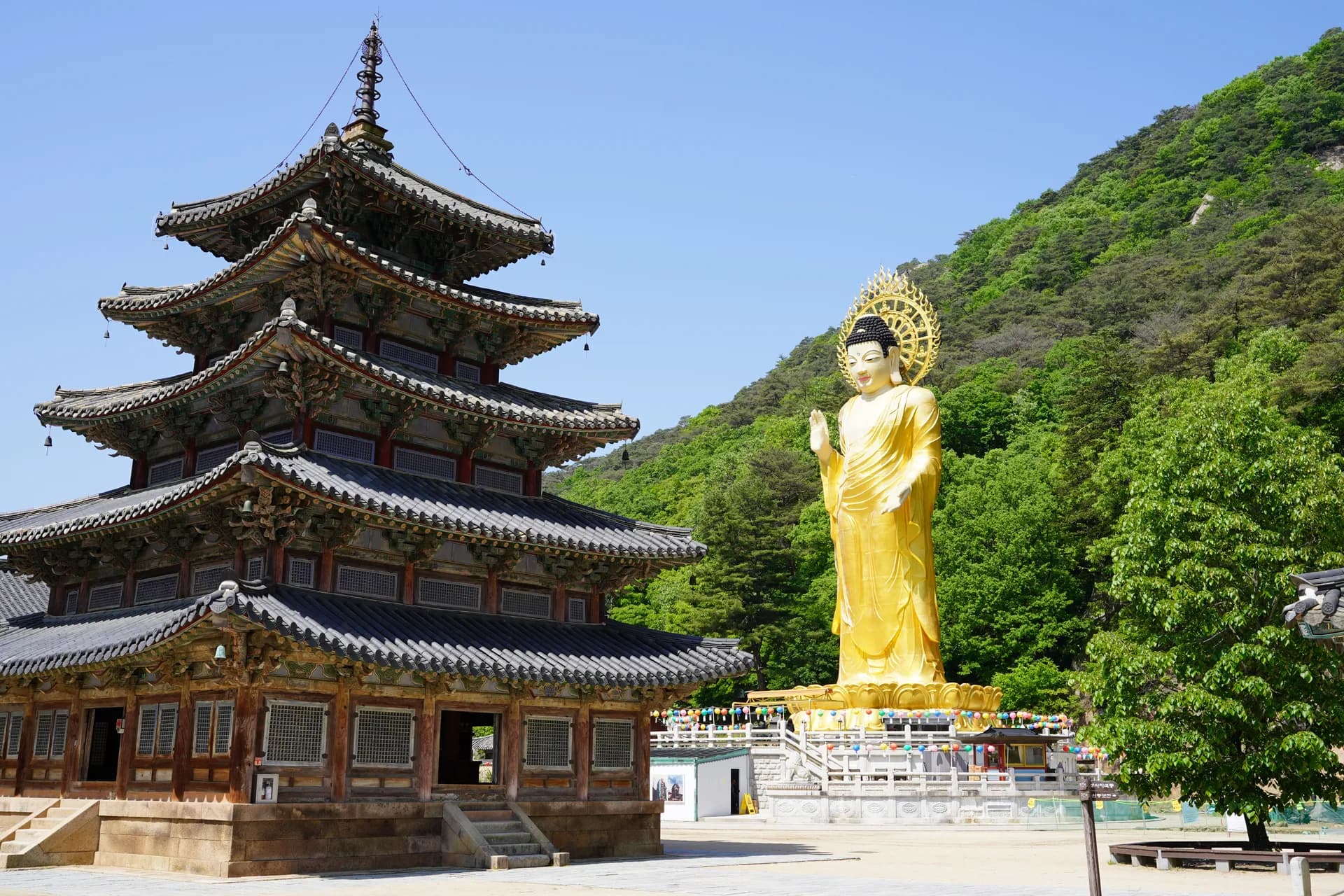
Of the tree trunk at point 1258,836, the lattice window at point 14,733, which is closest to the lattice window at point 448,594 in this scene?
the lattice window at point 14,733

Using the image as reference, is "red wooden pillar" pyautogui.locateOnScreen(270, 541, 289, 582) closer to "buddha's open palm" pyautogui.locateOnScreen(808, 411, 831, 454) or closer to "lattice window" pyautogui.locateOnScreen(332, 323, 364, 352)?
"lattice window" pyautogui.locateOnScreen(332, 323, 364, 352)

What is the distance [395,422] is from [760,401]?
317ft

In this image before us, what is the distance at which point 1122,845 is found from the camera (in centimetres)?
2341

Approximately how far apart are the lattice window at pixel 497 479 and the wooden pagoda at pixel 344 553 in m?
0.05

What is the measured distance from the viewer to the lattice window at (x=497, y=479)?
25797mm

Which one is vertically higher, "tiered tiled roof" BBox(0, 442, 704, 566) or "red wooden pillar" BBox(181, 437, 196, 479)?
"red wooden pillar" BBox(181, 437, 196, 479)

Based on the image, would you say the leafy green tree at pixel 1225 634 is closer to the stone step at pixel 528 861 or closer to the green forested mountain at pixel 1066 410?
the green forested mountain at pixel 1066 410

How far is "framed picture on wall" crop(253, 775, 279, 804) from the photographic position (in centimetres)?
1959

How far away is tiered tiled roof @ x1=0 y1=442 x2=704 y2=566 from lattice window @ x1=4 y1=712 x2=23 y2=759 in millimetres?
3658

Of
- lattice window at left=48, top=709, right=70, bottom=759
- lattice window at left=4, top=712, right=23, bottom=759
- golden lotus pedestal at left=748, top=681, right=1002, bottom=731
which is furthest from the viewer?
golden lotus pedestal at left=748, top=681, right=1002, bottom=731

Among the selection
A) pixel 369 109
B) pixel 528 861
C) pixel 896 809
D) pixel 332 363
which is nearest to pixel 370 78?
pixel 369 109

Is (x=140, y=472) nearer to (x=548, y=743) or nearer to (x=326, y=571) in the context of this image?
(x=326, y=571)

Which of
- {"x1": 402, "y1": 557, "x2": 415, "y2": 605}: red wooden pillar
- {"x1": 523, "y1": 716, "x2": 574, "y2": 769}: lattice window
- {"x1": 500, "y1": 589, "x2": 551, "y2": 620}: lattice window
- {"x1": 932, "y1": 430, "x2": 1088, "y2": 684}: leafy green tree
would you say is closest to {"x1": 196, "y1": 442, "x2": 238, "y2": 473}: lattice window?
→ {"x1": 402, "y1": 557, "x2": 415, "y2": 605}: red wooden pillar

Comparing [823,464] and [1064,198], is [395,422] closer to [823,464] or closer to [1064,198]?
[823,464]
